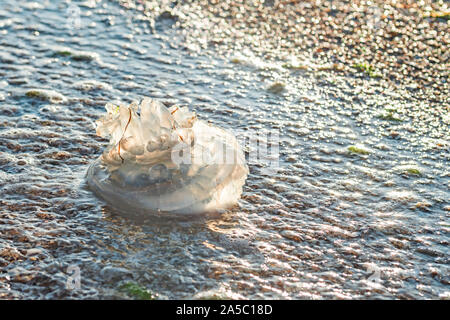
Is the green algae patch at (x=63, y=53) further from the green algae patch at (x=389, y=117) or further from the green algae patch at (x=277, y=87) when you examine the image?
the green algae patch at (x=389, y=117)

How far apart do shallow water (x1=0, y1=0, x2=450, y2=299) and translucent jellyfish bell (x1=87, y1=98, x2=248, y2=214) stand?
0.13 metres

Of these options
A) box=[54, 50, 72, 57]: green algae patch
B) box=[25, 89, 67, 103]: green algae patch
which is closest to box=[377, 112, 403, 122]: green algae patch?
box=[25, 89, 67, 103]: green algae patch

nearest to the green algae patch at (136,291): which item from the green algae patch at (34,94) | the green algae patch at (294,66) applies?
the green algae patch at (34,94)

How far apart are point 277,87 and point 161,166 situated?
2381mm

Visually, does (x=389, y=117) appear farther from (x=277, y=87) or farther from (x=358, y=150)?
(x=277, y=87)

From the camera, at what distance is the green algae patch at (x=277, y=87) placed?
5941 millimetres

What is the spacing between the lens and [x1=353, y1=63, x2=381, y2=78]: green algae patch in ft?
20.5

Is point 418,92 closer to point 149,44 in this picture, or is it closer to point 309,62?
point 309,62

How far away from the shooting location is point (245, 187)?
4.47m

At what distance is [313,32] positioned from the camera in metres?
7.12

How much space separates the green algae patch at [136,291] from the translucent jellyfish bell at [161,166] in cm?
70
